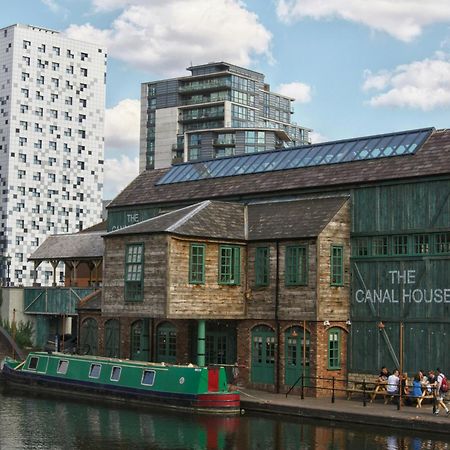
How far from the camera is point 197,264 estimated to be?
36875mm

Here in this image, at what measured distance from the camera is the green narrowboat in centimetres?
3422

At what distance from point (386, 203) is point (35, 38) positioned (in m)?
72.9

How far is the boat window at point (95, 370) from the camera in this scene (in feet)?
129

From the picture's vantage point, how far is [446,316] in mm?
33750

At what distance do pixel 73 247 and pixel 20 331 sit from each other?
6.23 meters

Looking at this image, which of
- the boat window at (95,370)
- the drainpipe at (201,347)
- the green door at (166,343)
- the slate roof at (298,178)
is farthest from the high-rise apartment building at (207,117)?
the drainpipe at (201,347)

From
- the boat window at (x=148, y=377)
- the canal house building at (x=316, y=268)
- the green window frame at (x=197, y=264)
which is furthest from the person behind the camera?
the green window frame at (x=197, y=264)

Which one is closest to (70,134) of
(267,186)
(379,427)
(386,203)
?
(267,186)

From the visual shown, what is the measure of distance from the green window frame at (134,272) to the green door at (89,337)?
9.37 metres

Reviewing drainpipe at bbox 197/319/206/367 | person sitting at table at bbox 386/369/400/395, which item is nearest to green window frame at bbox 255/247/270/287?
drainpipe at bbox 197/319/206/367

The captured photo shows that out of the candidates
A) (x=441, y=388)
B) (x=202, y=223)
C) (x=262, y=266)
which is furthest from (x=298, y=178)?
(x=441, y=388)

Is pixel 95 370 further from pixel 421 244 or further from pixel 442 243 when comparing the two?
pixel 442 243

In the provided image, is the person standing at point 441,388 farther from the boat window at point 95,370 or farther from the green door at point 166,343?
the boat window at point 95,370

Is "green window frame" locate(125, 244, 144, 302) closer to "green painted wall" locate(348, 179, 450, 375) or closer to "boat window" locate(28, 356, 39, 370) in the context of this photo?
"boat window" locate(28, 356, 39, 370)
